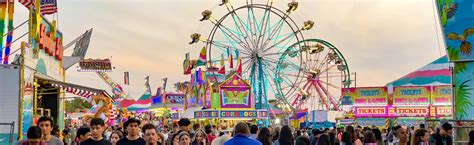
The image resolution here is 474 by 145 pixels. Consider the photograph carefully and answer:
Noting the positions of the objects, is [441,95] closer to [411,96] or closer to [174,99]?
[411,96]

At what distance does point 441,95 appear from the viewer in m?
26.9

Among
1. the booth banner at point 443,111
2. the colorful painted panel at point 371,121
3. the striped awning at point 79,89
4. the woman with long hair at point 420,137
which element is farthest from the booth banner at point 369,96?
the woman with long hair at point 420,137

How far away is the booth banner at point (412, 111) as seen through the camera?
25562 millimetres

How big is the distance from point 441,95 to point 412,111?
6.23 ft

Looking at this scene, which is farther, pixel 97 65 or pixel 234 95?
pixel 97 65

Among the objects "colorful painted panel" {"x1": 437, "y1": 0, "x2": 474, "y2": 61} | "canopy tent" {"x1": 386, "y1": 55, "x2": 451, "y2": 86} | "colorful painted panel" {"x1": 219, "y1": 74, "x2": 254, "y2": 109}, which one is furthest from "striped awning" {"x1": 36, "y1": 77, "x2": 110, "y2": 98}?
"canopy tent" {"x1": 386, "y1": 55, "x2": 451, "y2": 86}

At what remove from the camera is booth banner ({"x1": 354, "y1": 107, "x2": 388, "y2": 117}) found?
26.1 metres

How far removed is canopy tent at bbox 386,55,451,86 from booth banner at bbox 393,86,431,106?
2.63 metres

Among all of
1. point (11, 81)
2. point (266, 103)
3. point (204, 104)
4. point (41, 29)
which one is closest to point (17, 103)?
point (11, 81)

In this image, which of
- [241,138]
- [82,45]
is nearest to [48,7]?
[82,45]

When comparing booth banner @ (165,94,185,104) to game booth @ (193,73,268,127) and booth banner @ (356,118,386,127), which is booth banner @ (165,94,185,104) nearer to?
game booth @ (193,73,268,127)

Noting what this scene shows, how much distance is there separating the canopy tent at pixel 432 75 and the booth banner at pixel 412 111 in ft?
13.2

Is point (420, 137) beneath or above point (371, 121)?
above

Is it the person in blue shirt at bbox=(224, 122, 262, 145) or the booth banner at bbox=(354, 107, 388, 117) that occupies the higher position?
the person in blue shirt at bbox=(224, 122, 262, 145)
